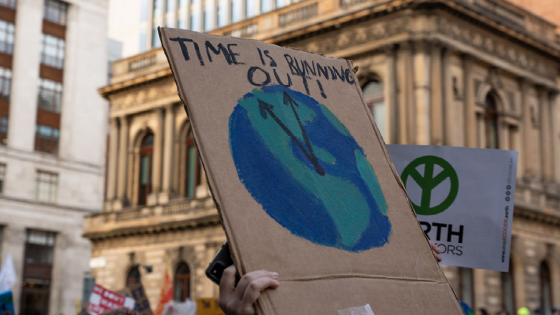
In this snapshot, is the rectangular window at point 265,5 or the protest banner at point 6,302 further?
the rectangular window at point 265,5

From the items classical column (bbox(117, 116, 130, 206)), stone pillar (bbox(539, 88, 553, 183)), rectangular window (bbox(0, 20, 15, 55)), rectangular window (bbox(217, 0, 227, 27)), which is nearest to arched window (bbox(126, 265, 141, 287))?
classical column (bbox(117, 116, 130, 206))

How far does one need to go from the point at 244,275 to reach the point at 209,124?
0.55 m

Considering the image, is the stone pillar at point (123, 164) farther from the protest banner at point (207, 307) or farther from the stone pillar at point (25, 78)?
the protest banner at point (207, 307)

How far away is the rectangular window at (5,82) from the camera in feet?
150

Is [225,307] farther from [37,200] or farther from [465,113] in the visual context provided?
[37,200]

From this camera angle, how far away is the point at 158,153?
113 ft

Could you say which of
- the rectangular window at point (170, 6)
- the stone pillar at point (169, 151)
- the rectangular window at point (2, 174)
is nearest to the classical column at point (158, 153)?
the stone pillar at point (169, 151)

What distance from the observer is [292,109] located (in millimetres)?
2889

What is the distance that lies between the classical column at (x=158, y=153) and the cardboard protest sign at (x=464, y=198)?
30.0m

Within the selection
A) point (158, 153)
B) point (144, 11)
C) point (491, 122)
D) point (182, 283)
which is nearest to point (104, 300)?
point (491, 122)

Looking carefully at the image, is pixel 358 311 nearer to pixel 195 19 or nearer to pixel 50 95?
pixel 50 95

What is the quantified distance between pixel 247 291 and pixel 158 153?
32618 mm

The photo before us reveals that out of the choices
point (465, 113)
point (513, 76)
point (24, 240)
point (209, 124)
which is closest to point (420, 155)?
point (209, 124)

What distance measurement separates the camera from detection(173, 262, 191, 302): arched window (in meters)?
32.2
